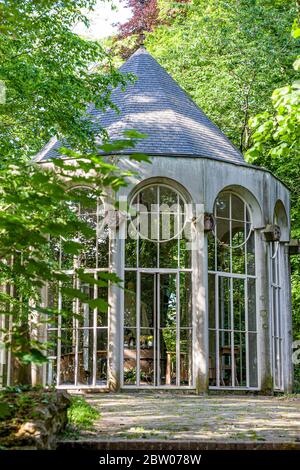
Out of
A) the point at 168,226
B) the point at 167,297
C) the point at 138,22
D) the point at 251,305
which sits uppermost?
the point at 138,22

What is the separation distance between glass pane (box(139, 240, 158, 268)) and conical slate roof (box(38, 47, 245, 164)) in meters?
1.81

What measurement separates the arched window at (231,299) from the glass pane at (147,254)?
3.86 feet

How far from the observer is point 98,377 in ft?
43.8

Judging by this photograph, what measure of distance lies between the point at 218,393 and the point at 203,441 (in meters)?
7.55

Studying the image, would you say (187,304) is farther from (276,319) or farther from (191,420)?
(191,420)

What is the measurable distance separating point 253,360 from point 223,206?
3.12 metres

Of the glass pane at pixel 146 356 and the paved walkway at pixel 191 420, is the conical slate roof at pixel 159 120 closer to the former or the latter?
the glass pane at pixel 146 356

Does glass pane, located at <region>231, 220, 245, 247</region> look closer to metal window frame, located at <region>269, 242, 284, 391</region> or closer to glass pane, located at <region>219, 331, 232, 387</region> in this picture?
metal window frame, located at <region>269, 242, 284, 391</region>

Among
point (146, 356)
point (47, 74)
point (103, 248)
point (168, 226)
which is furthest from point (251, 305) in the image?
point (47, 74)

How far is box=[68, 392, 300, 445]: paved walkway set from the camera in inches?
260

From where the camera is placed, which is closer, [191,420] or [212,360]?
[191,420]

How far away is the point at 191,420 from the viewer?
8.09 meters
